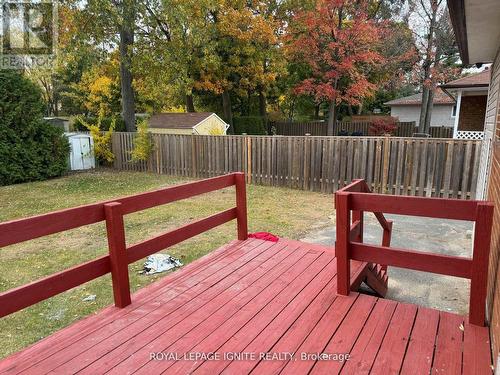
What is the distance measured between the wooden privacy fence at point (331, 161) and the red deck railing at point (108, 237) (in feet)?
18.5

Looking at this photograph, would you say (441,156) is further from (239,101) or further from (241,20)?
(239,101)

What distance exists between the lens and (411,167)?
786 centimetres

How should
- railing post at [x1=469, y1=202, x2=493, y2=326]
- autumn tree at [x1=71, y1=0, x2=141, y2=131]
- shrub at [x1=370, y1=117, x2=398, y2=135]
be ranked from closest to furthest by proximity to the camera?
1. railing post at [x1=469, y1=202, x2=493, y2=326]
2. autumn tree at [x1=71, y1=0, x2=141, y2=131]
3. shrub at [x1=370, y1=117, x2=398, y2=135]

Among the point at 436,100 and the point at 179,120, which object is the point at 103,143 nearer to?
the point at 179,120

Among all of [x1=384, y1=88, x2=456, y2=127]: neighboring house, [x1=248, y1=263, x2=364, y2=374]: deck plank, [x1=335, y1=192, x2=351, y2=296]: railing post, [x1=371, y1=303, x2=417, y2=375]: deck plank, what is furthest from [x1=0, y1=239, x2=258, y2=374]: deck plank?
[x1=384, y1=88, x2=456, y2=127]: neighboring house

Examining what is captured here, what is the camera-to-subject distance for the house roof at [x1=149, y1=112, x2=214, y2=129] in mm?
15944

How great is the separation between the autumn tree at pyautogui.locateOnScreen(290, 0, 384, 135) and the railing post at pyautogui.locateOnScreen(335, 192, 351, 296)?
577 inches

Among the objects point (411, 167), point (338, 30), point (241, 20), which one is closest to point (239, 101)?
point (241, 20)

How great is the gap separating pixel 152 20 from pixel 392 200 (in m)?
14.3

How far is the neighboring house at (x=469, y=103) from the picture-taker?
13.3 metres

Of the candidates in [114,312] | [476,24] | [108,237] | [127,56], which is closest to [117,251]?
[108,237]

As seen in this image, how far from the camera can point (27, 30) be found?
1403 cm

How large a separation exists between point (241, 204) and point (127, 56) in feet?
40.0

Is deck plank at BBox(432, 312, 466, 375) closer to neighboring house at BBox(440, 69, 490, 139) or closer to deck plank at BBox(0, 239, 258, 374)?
deck plank at BBox(0, 239, 258, 374)
